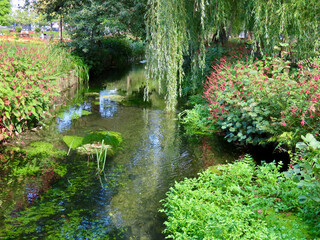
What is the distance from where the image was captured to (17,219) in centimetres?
430

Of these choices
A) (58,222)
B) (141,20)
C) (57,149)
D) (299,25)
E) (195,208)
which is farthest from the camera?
(141,20)

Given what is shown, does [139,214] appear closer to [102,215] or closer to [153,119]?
[102,215]

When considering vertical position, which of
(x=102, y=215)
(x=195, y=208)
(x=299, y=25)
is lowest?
(x=102, y=215)

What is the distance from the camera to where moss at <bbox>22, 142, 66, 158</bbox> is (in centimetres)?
666

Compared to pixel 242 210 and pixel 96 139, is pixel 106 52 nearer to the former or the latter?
pixel 96 139

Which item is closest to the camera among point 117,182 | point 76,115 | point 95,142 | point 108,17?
point 117,182

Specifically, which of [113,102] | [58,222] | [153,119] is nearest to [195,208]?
[58,222]

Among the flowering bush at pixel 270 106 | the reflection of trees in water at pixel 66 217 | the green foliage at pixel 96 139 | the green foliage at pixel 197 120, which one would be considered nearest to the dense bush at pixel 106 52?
the green foliage at pixel 197 120

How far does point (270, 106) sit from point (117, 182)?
3530mm

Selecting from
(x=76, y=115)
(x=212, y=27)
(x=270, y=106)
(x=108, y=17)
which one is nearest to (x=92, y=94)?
(x=76, y=115)

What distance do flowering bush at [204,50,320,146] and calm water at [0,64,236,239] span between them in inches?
28.4

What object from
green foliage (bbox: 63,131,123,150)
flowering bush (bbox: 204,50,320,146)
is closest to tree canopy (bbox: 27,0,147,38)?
green foliage (bbox: 63,131,123,150)

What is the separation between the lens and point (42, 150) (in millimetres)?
6863

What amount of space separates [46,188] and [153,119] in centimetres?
490
